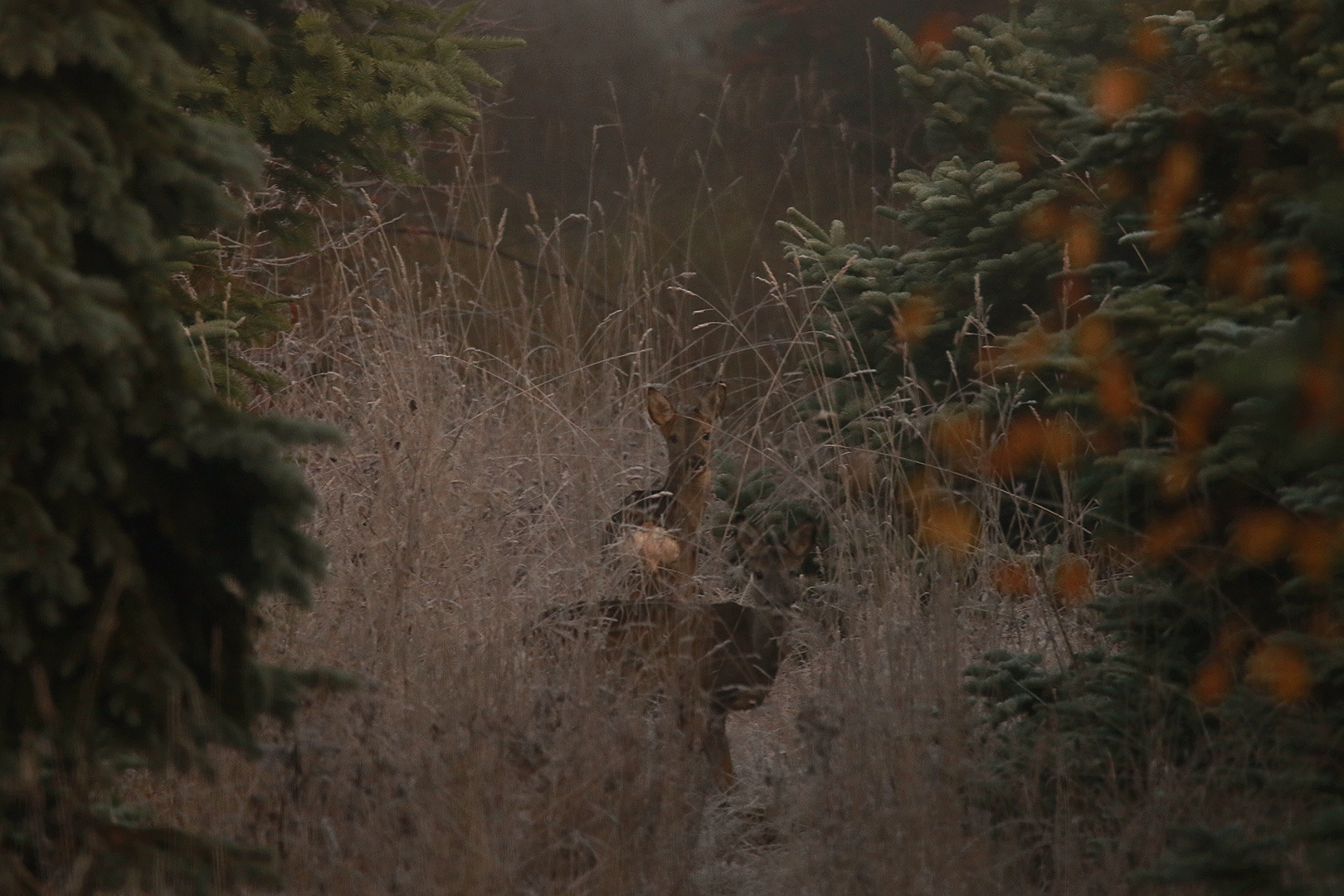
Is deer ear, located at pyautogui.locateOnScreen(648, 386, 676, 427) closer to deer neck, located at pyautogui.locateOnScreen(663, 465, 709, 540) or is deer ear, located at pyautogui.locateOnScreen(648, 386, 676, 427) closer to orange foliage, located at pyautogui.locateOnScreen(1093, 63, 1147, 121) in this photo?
deer neck, located at pyautogui.locateOnScreen(663, 465, 709, 540)

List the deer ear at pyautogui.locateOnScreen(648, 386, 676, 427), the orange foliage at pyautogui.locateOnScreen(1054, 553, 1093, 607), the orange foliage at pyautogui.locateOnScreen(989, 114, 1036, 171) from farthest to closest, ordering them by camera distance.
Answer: the orange foliage at pyautogui.locateOnScreen(989, 114, 1036, 171), the orange foliage at pyautogui.locateOnScreen(1054, 553, 1093, 607), the deer ear at pyautogui.locateOnScreen(648, 386, 676, 427)

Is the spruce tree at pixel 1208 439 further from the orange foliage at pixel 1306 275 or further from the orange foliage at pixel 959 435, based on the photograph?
the orange foliage at pixel 959 435

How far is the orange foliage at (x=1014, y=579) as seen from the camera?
15.2ft

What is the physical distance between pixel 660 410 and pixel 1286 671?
1.78 m

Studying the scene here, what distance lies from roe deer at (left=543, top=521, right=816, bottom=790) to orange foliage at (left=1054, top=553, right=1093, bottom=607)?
38.4 inches

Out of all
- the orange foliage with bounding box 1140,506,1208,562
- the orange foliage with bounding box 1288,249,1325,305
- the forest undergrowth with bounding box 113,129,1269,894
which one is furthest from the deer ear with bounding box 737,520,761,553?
the orange foliage with bounding box 1288,249,1325,305

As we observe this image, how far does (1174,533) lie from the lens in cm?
334

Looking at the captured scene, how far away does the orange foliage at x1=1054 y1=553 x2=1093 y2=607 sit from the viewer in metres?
4.31

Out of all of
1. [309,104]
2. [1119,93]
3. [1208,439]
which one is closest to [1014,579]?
[1208,439]

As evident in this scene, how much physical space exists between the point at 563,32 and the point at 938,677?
743 cm

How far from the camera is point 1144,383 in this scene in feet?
11.4

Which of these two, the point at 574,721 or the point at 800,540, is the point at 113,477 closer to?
the point at 574,721

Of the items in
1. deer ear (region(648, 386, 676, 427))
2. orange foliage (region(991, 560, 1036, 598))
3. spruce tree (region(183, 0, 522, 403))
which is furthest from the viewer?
orange foliage (region(991, 560, 1036, 598))

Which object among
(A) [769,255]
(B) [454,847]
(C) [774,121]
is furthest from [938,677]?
(C) [774,121]
